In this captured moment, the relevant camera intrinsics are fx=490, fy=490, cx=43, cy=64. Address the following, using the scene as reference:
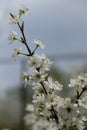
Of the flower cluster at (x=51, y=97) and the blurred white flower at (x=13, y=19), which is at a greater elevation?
the blurred white flower at (x=13, y=19)

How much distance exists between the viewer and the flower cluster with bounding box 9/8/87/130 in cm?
134

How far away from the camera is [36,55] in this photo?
140cm

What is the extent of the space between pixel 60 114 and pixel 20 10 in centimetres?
34

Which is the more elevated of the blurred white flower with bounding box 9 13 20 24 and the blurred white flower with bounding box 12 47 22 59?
the blurred white flower with bounding box 9 13 20 24

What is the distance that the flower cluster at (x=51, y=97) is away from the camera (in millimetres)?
1342

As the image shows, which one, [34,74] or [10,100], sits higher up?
[34,74]

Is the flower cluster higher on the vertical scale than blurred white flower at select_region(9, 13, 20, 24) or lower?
lower

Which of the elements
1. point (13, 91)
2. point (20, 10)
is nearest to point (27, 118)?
point (20, 10)

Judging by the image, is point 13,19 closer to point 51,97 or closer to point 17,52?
point 17,52

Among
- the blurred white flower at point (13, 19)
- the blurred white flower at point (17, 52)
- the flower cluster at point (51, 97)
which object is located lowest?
the flower cluster at point (51, 97)

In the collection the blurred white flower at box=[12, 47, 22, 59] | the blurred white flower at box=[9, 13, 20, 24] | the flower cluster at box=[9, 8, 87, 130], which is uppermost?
the blurred white flower at box=[9, 13, 20, 24]

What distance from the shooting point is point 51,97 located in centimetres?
136

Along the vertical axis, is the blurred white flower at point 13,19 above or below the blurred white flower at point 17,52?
above

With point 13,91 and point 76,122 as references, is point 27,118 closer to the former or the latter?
point 76,122
